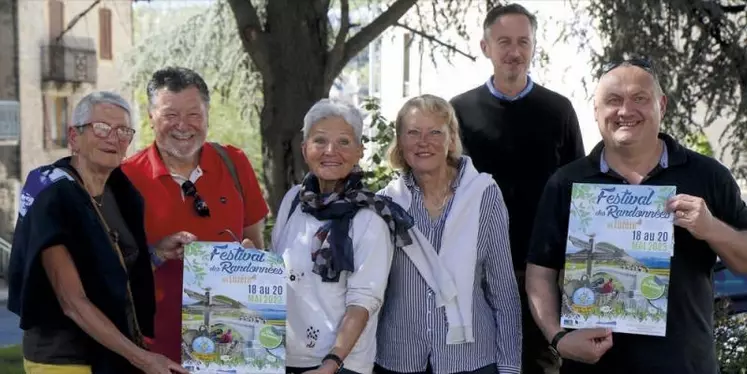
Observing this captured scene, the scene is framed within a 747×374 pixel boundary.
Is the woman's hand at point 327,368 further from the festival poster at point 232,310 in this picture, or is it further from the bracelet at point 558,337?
the bracelet at point 558,337

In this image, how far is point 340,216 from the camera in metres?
3.17

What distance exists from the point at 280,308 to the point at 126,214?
2.14ft

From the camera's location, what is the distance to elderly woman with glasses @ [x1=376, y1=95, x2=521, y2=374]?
3348mm

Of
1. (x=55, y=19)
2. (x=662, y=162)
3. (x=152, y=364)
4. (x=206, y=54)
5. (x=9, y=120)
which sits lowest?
(x=152, y=364)

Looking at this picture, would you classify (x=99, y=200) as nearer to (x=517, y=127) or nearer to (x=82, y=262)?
(x=82, y=262)

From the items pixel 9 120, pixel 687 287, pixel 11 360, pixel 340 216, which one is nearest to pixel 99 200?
pixel 340 216

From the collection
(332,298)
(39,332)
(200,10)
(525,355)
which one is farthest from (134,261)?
(200,10)

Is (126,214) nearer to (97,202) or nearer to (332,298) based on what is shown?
(97,202)

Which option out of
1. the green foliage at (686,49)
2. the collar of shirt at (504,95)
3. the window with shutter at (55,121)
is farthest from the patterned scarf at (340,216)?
the window with shutter at (55,121)

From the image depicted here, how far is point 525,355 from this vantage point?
→ 456 cm

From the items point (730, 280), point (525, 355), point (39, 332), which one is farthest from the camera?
point (730, 280)

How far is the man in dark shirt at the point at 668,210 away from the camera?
3.05 meters

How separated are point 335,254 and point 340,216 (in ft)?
0.49

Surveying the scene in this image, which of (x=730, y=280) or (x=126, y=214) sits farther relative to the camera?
(x=730, y=280)
